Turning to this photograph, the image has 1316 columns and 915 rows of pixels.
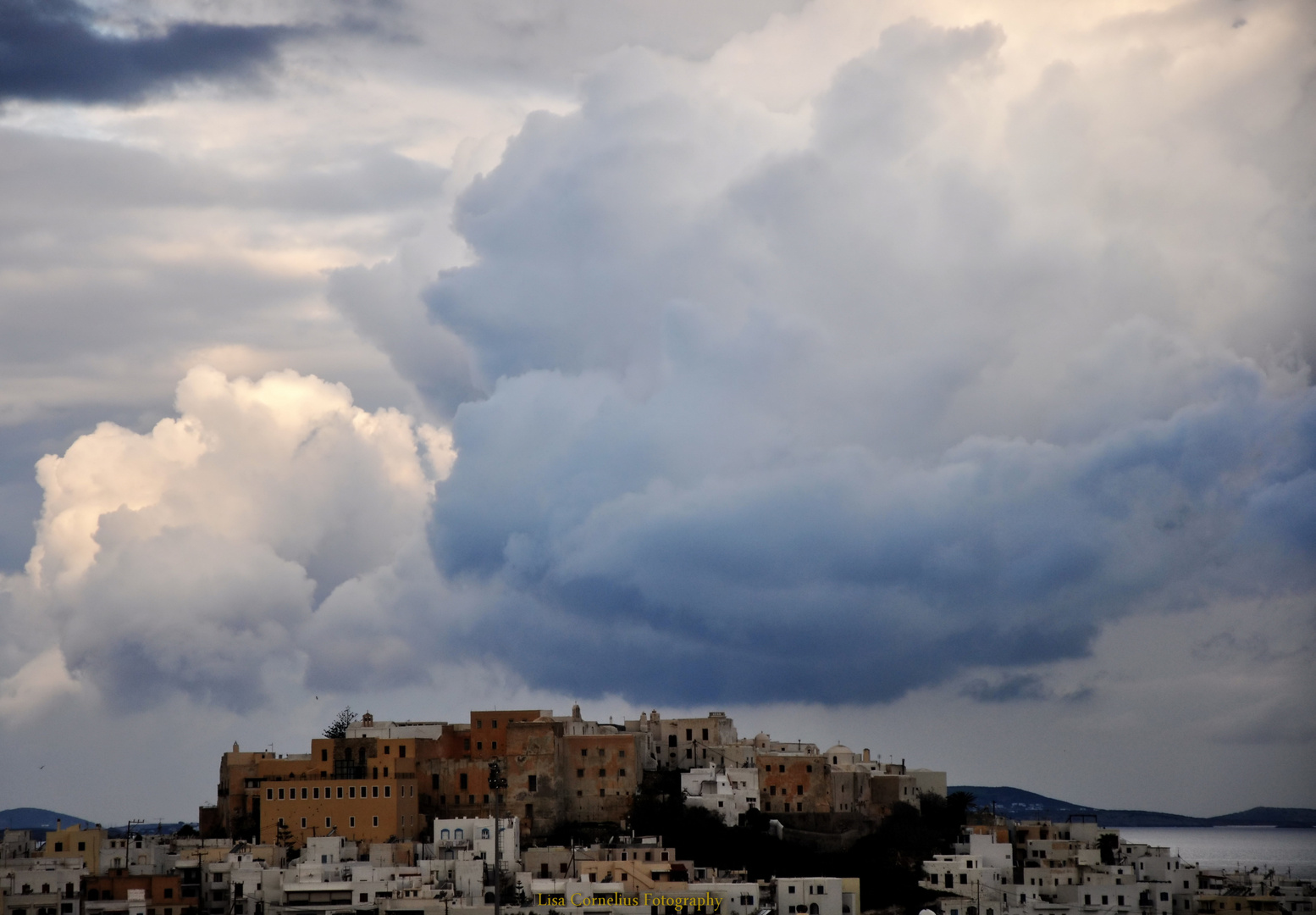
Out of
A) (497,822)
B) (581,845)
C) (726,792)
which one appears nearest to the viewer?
(497,822)

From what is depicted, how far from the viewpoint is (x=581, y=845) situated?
108 metres

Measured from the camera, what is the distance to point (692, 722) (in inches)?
4951

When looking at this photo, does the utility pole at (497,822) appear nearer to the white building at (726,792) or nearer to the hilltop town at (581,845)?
the hilltop town at (581,845)

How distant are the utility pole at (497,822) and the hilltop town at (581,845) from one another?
0.46m

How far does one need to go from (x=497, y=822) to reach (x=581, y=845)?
22.1m

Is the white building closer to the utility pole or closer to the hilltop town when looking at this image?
the hilltop town

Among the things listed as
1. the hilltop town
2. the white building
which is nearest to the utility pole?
the hilltop town

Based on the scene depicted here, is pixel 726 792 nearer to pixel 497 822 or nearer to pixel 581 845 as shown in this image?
pixel 581 845

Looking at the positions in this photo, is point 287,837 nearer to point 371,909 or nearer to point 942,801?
point 371,909

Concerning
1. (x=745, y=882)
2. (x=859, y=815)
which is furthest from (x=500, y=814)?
(x=859, y=815)

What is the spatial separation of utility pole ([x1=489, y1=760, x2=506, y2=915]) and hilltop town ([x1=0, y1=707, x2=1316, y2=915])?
0.46 meters

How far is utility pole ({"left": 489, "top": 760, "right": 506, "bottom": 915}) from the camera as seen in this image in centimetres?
8569

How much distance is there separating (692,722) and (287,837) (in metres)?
29.1

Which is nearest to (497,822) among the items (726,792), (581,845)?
(581,845)
